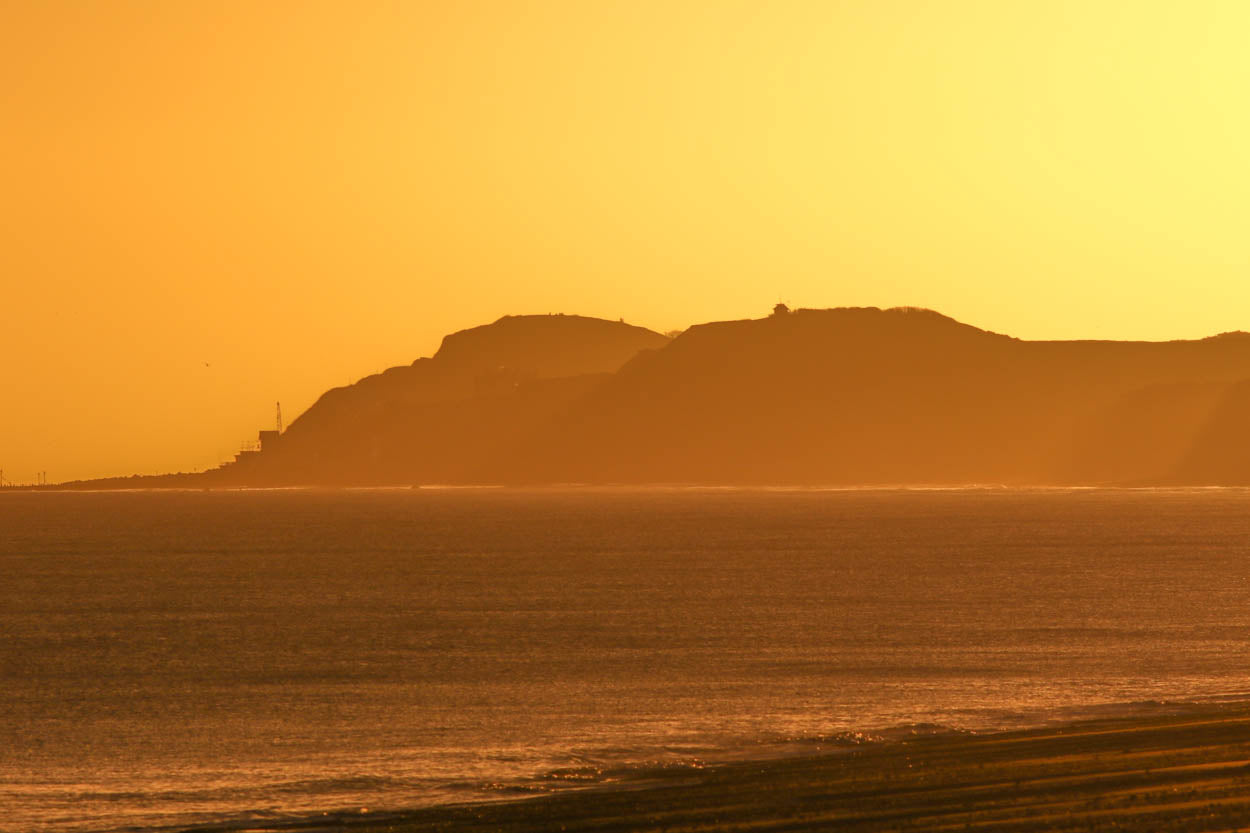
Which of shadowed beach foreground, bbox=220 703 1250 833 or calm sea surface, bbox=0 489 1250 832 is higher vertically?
shadowed beach foreground, bbox=220 703 1250 833

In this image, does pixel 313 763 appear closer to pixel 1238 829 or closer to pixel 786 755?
pixel 786 755

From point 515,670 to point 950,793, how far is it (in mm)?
36450

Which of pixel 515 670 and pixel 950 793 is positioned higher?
pixel 950 793

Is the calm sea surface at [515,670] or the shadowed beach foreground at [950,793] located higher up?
the shadowed beach foreground at [950,793]

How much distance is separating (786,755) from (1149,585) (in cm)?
7864

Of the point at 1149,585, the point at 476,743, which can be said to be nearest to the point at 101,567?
the point at 1149,585

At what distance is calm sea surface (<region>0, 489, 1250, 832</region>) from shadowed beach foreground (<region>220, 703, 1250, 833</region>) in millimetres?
4114

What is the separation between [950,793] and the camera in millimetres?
30703

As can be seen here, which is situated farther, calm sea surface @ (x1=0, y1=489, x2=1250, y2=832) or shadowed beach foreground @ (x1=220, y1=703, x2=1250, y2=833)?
calm sea surface @ (x1=0, y1=489, x2=1250, y2=832)

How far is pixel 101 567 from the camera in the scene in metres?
154

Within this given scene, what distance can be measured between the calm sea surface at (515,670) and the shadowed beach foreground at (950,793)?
4.11 metres

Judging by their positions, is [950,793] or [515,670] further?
[515,670]

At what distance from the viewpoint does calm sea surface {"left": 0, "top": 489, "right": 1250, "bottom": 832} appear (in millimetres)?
41312

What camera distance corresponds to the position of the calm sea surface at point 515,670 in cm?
4131
